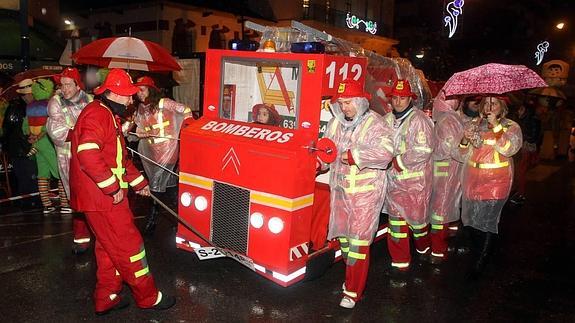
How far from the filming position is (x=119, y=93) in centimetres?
377

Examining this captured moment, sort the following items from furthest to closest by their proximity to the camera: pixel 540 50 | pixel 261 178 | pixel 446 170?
1. pixel 540 50
2. pixel 446 170
3. pixel 261 178

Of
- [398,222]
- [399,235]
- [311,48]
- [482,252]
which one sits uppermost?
[311,48]

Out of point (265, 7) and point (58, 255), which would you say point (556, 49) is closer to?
point (265, 7)

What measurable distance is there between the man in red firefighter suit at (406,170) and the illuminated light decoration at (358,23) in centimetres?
2240

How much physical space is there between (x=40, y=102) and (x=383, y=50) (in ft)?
83.4

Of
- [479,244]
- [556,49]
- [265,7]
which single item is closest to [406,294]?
[479,244]

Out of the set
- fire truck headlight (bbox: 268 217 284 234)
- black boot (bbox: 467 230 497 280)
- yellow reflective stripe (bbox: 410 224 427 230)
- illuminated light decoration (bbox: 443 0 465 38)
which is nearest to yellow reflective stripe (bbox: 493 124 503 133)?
black boot (bbox: 467 230 497 280)

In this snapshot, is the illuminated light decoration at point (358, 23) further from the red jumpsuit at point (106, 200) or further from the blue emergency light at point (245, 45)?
the red jumpsuit at point (106, 200)

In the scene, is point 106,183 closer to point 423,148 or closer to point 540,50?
point 423,148

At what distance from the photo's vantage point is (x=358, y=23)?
1054 inches

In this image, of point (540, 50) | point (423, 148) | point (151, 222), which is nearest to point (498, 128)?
point (423, 148)

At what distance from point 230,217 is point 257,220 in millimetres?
351

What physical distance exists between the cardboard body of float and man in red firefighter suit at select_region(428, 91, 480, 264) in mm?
1312

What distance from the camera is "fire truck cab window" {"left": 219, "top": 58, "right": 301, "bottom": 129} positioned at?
5309 mm
